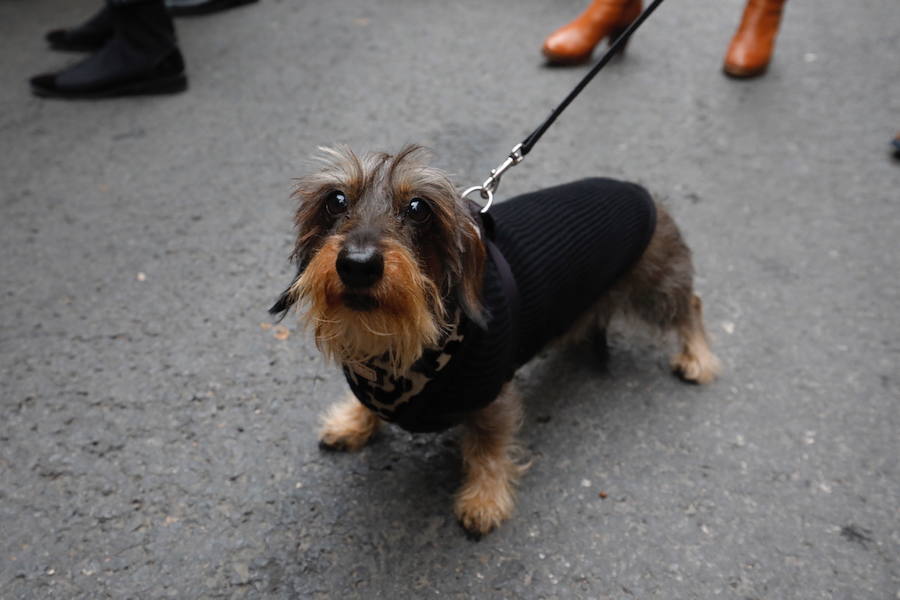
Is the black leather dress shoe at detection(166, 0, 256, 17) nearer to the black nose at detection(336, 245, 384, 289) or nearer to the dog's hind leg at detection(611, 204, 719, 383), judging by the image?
the dog's hind leg at detection(611, 204, 719, 383)

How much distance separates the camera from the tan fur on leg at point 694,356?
300cm

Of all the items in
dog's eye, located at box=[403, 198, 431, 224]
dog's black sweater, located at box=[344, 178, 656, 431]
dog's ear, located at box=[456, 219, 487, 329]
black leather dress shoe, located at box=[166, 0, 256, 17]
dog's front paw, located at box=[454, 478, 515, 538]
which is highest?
dog's eye, located at box=[403, 198, 431, 224]

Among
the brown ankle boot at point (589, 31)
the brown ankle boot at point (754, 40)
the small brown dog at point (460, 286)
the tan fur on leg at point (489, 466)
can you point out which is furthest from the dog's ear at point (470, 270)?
the brown ankle boot at point (754, 40)

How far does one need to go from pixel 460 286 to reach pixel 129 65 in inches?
145

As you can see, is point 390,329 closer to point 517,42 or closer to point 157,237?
point 157,237

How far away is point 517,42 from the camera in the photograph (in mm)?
5398

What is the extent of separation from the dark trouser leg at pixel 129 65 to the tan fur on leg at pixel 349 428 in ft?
10.2

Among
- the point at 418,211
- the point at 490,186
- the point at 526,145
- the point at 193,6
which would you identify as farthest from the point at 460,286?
the point at 193,6

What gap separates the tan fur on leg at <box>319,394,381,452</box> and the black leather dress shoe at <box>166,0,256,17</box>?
4.31m

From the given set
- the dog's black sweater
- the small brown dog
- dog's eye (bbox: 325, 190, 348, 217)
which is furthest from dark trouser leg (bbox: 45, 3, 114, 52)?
dog's eye (bbox: 325, 190, 348, 217)

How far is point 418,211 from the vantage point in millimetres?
1960

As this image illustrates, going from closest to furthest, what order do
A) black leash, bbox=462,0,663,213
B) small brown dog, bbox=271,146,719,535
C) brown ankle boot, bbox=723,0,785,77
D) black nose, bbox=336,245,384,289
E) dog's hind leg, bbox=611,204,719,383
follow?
black nose, bbox=336,245,384,289
small brown dog, bbox=271,146,719,535
black leash, bbox=462,0,663,213
dog's hind leg, bbox=611,204,719,383
brown ankle boot, bbox=723,0,785,77

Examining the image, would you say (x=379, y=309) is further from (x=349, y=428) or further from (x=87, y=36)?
(x=87, y=36)

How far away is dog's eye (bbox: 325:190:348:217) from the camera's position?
1.98 m
